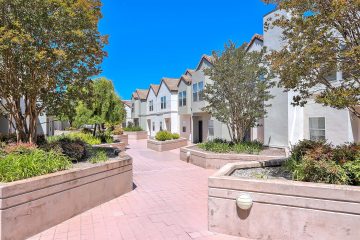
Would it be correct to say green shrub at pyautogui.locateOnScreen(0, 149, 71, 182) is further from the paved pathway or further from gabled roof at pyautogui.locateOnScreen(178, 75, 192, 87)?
gabled roof at pyautogui.locateOnScreen(178, 75, 192, 87)

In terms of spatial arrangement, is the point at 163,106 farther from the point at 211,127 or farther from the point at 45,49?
the point at 45,49

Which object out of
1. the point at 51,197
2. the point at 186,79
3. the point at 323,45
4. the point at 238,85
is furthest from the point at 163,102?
the point at 323,45

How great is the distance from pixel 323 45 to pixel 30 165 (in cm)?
637

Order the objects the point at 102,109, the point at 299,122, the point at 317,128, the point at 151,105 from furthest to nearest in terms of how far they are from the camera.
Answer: the point at 151,105
the point at 102,109
the point at 299,122
the point at 317,128

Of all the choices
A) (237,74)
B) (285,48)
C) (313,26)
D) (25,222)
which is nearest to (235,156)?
(237,74)

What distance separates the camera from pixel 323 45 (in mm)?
5285

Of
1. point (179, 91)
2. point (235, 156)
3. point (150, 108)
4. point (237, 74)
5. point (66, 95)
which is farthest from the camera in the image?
point (150, 108)

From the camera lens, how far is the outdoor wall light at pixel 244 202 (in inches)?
190

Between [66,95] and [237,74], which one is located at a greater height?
[237,74]

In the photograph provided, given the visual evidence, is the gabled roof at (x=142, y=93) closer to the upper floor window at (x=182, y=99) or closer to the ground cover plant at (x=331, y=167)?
the upper floor window at (x=182, y=99)

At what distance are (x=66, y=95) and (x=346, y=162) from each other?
7.85 m

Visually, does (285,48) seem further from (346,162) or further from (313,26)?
(346,162)

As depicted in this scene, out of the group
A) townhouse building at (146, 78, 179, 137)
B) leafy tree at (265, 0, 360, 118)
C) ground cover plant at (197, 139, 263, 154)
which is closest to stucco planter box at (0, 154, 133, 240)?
leafy tree at (265, 0, 360, 118)

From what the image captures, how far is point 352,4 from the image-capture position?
494 cm
